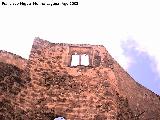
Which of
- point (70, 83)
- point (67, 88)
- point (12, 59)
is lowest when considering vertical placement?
point (67, 88)

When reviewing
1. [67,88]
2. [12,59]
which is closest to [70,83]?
[67,88]

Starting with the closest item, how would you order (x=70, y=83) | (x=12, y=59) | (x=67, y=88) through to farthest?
1. (x=12, y=59)
2. (x=67, y=88)
3. (x=70, y=83)

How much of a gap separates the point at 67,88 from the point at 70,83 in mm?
419

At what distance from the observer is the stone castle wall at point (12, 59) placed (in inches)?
686

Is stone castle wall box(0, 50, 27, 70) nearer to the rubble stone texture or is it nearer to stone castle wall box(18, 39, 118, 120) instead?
the rubble stone texture

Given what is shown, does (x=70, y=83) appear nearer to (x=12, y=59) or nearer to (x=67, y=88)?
(x=67, y=88)

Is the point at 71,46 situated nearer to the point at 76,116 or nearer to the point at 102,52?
the point at 102,52

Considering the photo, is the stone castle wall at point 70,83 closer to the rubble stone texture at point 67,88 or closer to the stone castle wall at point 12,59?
the rubble stone texture at point 67,88

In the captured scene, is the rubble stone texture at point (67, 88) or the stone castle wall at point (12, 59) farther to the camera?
the stone castle wall at point (12, 59)

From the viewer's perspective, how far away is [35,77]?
707 inches

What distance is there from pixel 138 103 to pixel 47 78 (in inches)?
223

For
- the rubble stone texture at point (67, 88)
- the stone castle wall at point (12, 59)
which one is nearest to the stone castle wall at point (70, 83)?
the rubble stone texture at point (67, 88)

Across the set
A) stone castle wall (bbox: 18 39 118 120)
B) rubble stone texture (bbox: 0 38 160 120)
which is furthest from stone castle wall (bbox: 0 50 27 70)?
stone castle wall (bbox: 18 39 118 120)

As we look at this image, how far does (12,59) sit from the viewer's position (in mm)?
17672
